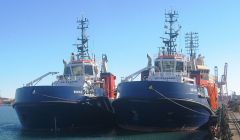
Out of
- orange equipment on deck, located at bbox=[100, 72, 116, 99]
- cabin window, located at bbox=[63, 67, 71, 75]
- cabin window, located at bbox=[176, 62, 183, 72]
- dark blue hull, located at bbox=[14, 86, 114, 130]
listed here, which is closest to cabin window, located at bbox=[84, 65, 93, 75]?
orange equipment on deck, located at bbox=[100, 72, 116, 99]

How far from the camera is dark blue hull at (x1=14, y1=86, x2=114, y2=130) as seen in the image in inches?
1204

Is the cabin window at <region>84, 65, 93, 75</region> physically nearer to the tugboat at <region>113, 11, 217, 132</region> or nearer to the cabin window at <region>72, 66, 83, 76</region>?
the cabin window at <region>72, 66, 83, 76</region>

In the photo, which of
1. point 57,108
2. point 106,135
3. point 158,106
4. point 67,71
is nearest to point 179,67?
point 158,106

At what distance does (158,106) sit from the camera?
93.6 ft

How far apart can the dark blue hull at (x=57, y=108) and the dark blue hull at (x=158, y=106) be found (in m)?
2.25

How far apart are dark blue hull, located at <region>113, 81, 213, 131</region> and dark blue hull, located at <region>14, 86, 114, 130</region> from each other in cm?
225

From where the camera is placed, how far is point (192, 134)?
29625mm

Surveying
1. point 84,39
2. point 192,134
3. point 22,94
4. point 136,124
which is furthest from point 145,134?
point 84,39

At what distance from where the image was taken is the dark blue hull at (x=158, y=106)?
93.2ft

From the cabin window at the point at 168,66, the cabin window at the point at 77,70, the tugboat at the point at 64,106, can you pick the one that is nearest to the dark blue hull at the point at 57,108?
the tugboat at the point at 64,106

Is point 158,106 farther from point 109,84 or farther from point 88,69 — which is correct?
point 88,69

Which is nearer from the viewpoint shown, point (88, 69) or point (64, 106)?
point (64, 106)

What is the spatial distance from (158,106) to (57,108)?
7047 mm

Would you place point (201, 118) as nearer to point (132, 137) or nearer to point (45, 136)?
point (132, 137)
